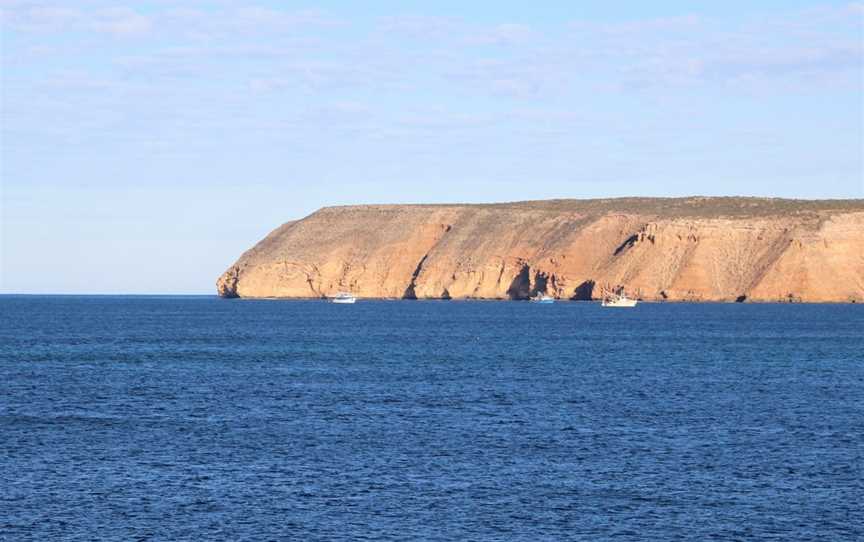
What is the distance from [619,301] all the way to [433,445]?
128027mm

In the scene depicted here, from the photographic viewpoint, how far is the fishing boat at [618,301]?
538 ft

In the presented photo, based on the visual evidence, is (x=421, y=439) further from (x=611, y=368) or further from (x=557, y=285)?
(x=557, y=285)

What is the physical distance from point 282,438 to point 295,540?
1344cm

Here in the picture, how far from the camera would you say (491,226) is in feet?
633

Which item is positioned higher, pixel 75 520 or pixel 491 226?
pixel 491 226

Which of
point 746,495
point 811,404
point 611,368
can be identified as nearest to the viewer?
point 746,495

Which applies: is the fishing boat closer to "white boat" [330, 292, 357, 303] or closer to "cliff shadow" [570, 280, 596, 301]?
"cliff shadow" [570, 280, 596, 301]

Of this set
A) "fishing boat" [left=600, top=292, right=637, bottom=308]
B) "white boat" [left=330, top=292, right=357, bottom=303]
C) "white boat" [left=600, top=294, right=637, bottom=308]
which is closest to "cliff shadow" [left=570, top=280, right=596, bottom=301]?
"fishing boat" [left=600, top=292, right=637, bottom=308]

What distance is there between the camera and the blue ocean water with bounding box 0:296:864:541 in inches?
1120

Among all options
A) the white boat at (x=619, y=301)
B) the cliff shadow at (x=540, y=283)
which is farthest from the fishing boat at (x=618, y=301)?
the cliff shadow at (x=540, y=283)

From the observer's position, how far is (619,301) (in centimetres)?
16425

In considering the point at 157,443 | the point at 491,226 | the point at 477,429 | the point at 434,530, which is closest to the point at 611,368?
the point at 477,429

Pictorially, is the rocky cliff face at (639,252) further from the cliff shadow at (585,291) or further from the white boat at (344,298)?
the white boat at (344,298)

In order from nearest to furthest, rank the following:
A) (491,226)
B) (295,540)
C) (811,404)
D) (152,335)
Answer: (295,540) → (811,404) → (152,335) → (491,226)
